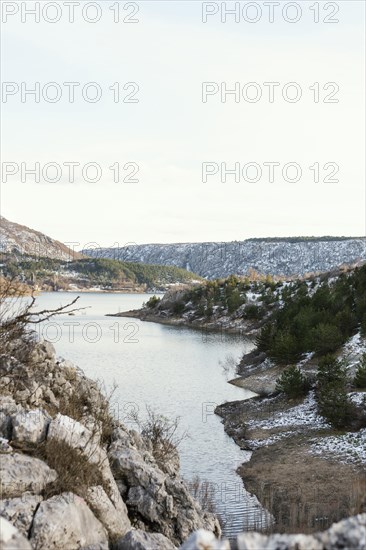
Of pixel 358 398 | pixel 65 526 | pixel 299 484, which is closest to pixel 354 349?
pixel 358 398

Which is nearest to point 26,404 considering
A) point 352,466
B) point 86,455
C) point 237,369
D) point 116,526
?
point 86,455

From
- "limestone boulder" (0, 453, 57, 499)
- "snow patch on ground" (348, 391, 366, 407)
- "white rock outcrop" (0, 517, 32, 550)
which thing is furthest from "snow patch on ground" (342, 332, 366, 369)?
"white rock outcrop" (0, 517, 32, 550)

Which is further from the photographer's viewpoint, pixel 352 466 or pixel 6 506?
pixel 352 466

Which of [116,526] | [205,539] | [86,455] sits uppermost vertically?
[205,539]

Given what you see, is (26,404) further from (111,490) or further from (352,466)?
(352,466)

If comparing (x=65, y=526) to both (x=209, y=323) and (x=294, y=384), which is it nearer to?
(x=294, y=384)

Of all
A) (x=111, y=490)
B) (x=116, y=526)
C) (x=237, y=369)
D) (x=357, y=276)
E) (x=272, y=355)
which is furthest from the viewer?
(x=357, y=276)

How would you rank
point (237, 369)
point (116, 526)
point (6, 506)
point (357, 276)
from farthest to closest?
point (357, 276) < point (237, 369) < point (116, 526) < point (6, 506)
